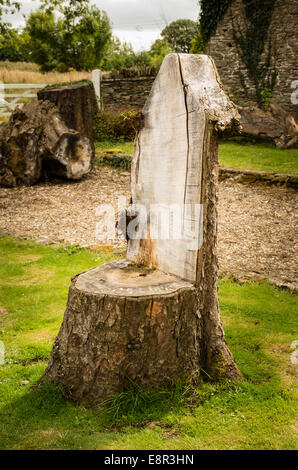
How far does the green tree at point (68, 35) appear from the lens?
79.6 ft

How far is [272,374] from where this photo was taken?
3.11 metres

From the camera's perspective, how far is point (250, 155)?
10945mm

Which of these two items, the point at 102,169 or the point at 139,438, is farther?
the point at 102,169

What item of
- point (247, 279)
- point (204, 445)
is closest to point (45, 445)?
point (204, 445)

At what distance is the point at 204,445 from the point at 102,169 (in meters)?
8.63

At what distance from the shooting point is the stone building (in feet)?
46.1

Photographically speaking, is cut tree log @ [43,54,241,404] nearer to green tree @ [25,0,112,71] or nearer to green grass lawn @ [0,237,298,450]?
green grass lawn @ [0,237,298,450]

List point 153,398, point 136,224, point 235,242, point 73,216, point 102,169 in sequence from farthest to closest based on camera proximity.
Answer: point 102,169
point 73,216
point 235,242
point 136,224
point 153,398

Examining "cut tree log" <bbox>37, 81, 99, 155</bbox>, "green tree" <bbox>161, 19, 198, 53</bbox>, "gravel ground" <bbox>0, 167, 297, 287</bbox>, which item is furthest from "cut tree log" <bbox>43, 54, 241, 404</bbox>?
"green tree" <bbox>161, 19, 198, 53</bbox>

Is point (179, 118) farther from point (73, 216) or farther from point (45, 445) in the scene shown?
point (73, 216)

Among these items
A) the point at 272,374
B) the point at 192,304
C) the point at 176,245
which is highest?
the point at 176,245

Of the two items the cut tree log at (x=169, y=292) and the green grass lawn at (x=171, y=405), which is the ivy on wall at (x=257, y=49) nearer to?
the green grass lawn at (x=171, y=405)

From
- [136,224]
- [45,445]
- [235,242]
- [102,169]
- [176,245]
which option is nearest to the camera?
[45,445]

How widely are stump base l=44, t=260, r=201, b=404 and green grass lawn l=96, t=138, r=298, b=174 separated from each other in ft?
23.0
